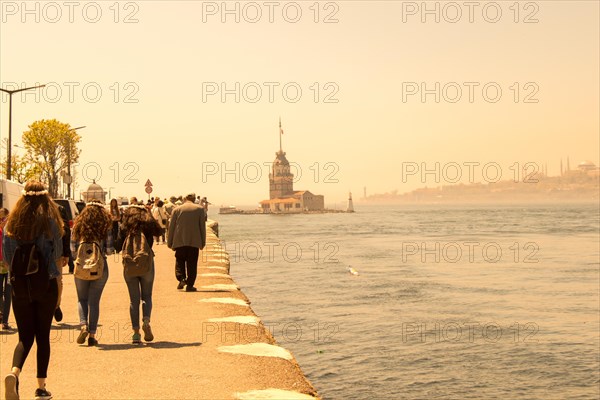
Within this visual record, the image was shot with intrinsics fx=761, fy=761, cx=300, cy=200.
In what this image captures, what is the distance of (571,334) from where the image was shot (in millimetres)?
34562

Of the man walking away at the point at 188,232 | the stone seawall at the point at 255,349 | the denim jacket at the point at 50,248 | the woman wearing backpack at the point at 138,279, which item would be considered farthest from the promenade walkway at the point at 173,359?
the man walking away at the point at 188,232

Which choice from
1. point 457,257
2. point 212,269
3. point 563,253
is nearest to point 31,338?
point 212,269

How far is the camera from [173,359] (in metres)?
9.07

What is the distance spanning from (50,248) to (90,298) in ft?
9.41

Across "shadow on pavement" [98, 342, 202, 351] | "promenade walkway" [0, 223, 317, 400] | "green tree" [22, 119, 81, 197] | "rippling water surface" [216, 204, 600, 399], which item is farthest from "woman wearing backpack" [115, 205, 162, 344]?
"green tree" [22, 119, 81, 197]

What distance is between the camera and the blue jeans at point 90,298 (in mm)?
9828

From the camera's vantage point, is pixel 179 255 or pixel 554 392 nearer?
pixel 179 255

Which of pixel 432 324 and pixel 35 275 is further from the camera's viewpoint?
pixel 432 324

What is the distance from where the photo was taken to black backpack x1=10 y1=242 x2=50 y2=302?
22.6 feet

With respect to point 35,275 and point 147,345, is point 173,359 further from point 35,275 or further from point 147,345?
point 35,275

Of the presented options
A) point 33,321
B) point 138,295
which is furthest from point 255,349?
point 33,321

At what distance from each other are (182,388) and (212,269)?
1344cm

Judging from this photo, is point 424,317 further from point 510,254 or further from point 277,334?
point 510,254

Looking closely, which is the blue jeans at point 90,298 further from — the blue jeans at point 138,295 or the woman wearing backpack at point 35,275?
the woman wearing backpack at point 35,275
